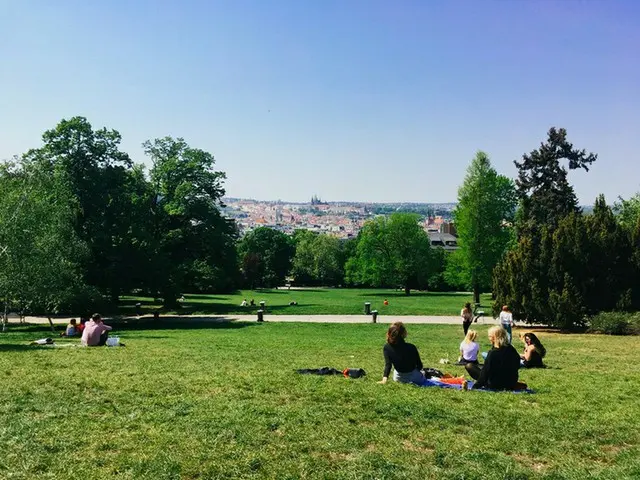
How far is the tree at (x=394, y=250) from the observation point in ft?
259

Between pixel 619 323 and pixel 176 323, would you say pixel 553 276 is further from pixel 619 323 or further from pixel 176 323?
pixel 176 323

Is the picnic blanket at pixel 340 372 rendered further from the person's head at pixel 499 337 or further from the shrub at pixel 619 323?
the shrub at pixel 619 323

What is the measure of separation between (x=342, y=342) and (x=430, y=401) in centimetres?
1377

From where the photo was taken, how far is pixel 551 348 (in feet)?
69.1

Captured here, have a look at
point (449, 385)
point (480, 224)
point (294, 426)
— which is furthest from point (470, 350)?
point (480, 224)

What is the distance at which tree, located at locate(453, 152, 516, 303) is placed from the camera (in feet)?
172

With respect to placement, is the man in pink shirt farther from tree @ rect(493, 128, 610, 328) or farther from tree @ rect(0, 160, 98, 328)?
tree @ rect(493, 128, 610, 328)

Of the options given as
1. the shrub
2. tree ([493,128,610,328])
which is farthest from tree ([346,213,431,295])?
the shrub

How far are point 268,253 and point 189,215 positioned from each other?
66.0 metres

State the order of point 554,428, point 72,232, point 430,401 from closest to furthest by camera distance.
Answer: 1. point 554,428
2. point 430,401
3. point 72,232

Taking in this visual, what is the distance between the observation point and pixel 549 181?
4672cm

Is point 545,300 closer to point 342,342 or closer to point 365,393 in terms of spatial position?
point 342,342

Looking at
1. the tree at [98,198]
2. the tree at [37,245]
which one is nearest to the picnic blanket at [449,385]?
the tree at [37,245]

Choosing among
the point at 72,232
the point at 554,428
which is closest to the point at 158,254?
the point at 72,232
